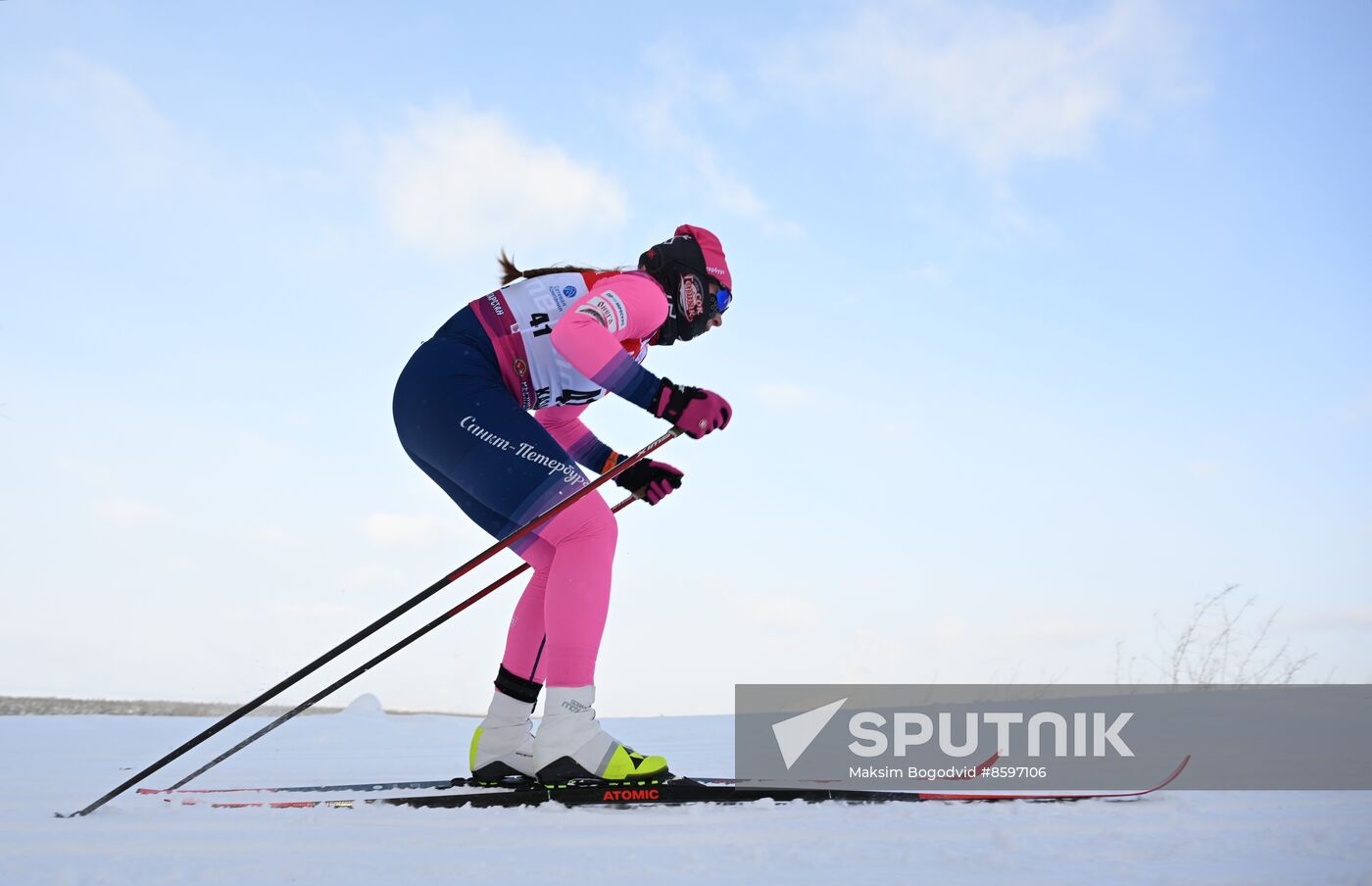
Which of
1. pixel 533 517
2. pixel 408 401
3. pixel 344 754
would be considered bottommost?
pixel 344 754

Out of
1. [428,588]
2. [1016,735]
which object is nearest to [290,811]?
[428,588]

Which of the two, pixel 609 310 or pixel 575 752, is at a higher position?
pixel 609 310

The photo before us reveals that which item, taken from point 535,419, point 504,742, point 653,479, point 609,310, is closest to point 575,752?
point 504,742

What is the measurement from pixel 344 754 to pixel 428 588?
8.86 ft

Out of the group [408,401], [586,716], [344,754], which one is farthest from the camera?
[344,754]

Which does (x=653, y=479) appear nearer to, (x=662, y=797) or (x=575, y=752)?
(x=575, y=752)

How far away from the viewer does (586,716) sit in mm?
2916

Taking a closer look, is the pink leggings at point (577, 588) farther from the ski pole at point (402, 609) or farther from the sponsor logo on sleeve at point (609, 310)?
the sponsor logo on sleeve at point (609, 310)

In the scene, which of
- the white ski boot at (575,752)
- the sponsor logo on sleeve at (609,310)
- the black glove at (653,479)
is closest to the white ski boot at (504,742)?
the white ski boot at (575,752)

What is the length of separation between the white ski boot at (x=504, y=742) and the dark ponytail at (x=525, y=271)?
59.4 inches

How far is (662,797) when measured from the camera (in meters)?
2.77

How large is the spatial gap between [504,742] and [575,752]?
1.97 feet

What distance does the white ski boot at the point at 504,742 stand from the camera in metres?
3.33

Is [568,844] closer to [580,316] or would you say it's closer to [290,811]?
[290,811]
